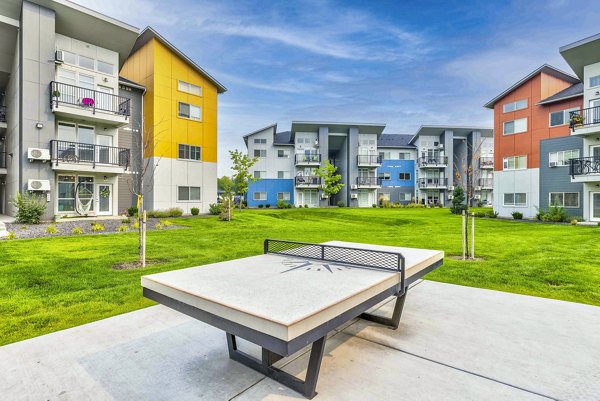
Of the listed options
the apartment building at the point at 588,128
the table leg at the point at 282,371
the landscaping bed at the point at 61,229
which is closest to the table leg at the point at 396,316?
the table leg at the point at 282,371

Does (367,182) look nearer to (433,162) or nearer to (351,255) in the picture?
(433,162)

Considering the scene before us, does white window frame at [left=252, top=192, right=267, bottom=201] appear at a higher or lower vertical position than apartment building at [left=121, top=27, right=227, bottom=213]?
lower

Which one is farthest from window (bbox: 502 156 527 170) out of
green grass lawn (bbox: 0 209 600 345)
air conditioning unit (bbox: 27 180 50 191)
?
air conditioning unit (bbox: 27 180 50 191)

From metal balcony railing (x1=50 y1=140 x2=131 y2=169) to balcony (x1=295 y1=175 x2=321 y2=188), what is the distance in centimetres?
2442

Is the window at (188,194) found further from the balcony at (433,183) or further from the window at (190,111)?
the balcony at (433,183)

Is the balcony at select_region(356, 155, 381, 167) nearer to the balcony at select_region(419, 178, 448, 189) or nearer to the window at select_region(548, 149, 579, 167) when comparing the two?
the balcony at select_region(419, 178, 448, 189)

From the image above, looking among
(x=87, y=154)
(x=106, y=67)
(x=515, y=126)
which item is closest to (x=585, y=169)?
(x=515, y=126)

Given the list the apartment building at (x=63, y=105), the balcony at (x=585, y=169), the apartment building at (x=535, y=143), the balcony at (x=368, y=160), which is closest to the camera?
the apartment building at (x=63, y=105)

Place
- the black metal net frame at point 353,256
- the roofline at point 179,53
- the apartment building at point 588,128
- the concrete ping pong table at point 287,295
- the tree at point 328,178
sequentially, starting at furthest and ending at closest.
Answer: the tree at point 328,178 → the roofline at point 179,53 → the apartment building at point 588,128 → the black metal net frame at point 353,256 → the concrete ping pong table at point 287,295

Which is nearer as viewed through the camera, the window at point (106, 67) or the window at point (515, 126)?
the window at point (106, 67)

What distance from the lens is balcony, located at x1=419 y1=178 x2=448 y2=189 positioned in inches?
1736

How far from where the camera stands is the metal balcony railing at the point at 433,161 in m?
43.8

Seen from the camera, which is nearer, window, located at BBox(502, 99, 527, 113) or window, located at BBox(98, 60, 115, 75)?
window, located at BBox(98, 60, 115, 75)

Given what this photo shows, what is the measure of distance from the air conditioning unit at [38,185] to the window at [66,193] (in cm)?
163
